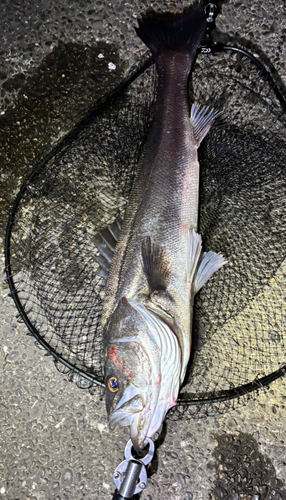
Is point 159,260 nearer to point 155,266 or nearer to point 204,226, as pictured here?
point 155,266

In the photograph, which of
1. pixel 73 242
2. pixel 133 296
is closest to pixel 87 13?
pixel 73 242

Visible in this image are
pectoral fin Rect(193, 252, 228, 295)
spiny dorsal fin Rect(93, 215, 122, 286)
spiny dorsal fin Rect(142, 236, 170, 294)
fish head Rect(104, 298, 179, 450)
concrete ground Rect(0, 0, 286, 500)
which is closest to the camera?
fish head Rect(104, 298, 179, 450)

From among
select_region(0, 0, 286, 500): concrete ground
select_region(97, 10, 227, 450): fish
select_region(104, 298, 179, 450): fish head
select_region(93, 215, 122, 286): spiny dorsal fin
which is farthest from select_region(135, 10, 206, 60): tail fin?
select_region(104, 298, 179, 450): fish head

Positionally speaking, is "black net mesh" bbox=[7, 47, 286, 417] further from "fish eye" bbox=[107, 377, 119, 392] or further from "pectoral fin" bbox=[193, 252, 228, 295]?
"fish eye" bbox=[107, 377, 119, 392]

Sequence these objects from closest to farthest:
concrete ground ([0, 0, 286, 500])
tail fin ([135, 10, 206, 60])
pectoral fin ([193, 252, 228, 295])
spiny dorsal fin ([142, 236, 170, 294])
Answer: spiny dorsal fin ([142, 236, 170, 294])
pectoral fin ([193, 252, 228, 295])
tail fin ([135, 10, 206, 60])
concrete ground ([0, 0, 286, 500])

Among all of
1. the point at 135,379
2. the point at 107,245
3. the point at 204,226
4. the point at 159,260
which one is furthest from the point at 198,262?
the point at 135,379

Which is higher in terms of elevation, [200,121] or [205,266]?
[200,121]

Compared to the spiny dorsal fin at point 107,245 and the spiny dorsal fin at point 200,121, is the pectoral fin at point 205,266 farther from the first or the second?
the spiny dorsal fin at point 200,121
